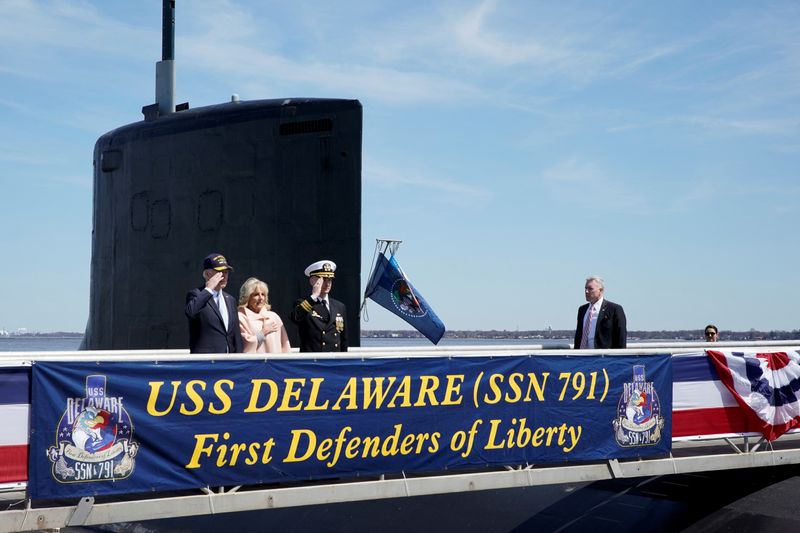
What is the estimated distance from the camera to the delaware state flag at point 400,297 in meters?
10.4

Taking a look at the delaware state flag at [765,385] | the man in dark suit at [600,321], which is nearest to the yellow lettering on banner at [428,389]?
the man in dark suit at [600,321]

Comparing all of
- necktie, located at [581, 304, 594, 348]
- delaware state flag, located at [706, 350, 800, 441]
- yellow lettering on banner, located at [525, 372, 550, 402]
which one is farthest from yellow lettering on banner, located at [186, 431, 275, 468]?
delaware state flag, located at [706, 350, 800, 441]

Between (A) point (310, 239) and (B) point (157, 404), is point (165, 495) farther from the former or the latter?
(A) point (310, 239)

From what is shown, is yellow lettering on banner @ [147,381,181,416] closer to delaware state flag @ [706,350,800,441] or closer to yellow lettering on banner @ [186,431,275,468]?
yellow lettering on banner @ [186,431,275,468]

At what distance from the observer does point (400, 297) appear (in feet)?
34.7

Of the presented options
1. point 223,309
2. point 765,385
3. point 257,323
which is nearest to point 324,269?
point 257,323

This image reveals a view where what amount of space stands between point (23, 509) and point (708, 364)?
592 cm

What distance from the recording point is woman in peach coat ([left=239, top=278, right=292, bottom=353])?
7168mm

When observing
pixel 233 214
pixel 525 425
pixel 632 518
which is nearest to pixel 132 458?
pixel 525 425

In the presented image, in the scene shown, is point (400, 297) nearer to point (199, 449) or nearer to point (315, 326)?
point (315, 326)

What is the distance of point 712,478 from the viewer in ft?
32.5

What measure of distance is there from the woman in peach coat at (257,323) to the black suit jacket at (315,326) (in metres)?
0.17

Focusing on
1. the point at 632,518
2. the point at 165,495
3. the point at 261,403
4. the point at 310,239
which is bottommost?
the point at 632,518

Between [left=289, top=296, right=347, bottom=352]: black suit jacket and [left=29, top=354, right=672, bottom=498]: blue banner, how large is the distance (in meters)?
0.79
